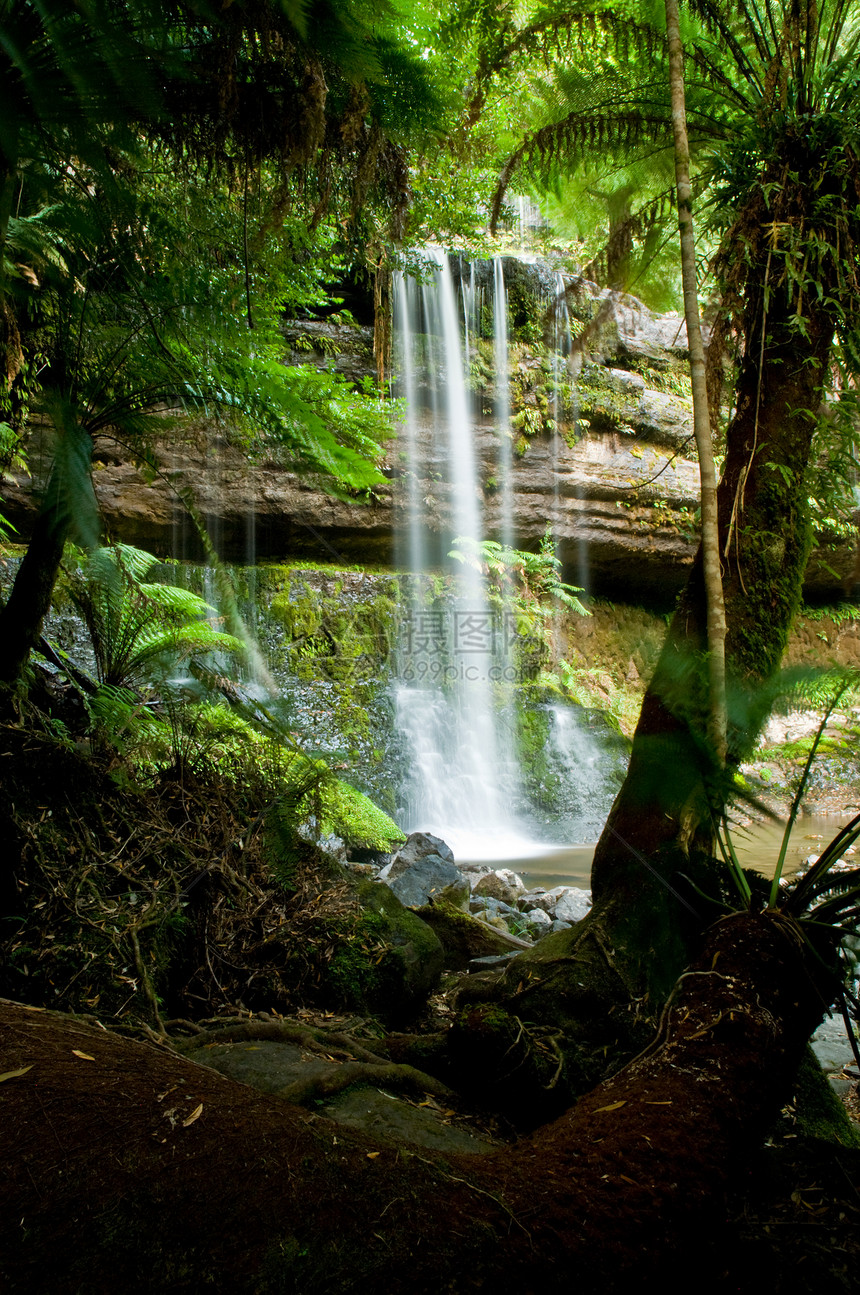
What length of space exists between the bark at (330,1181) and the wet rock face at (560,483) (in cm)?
890

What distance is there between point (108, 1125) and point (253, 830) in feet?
5.08

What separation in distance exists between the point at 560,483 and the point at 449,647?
11.6ft

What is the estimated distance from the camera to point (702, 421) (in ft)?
6.48

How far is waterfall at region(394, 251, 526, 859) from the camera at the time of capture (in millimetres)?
7852

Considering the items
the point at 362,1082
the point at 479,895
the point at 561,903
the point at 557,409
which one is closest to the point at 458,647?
the point at 557,409

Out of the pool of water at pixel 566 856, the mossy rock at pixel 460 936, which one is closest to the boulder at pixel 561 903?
the pool of water at pixel 566 856

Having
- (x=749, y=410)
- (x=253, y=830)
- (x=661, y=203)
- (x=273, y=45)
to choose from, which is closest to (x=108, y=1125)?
(x=253, y=830)

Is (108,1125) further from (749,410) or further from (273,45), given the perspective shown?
(749,410)

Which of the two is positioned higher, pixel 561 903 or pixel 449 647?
pixel 449 647

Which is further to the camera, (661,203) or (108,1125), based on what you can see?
(661,203)

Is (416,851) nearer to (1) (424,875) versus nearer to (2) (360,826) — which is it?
(1) (424,875)

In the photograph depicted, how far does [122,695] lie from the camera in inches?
99.3

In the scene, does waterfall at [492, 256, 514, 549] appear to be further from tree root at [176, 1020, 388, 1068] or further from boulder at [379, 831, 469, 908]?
tree root at [176, 1020, 388, 1068]

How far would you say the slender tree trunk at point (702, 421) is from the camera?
1.85 meters
